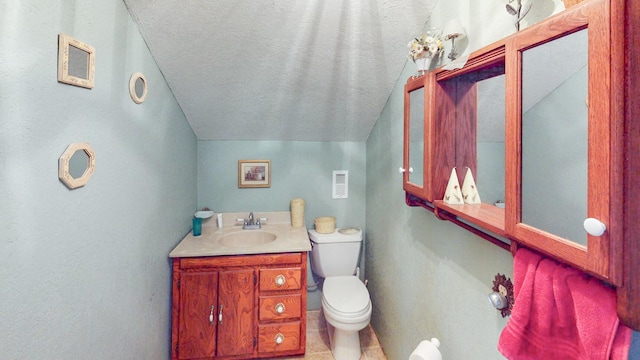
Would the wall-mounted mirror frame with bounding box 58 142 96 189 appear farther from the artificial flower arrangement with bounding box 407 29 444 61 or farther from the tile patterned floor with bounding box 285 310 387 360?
the tile patterned floor with bounding box 285 310 387 360

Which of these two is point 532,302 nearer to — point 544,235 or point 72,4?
point 544,235

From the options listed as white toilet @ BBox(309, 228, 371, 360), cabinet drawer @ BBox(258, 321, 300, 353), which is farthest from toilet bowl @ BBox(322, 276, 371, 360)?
cabinet drawer @ BBox(258, 321, 300, 353)

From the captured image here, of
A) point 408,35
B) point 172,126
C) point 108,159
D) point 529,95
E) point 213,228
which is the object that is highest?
point 408,35

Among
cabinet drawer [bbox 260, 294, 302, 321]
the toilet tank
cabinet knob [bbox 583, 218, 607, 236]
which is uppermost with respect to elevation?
cabinet knob [bbox 583, 218, 607, 236]

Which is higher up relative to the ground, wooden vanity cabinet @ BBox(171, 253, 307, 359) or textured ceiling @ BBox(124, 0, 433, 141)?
textured ceiling @ BBox(124, 0, 433, 141)

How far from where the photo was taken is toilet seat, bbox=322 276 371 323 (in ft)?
6.07

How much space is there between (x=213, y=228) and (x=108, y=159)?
4.33 feet

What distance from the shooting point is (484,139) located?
994 mm

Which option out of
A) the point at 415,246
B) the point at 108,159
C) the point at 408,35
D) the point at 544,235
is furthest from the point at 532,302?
the point at 108,159

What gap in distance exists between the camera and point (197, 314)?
1.91 m

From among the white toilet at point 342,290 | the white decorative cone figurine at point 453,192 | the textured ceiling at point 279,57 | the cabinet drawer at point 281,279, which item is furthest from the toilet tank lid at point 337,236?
the white decorative cone figurine at point 453,192

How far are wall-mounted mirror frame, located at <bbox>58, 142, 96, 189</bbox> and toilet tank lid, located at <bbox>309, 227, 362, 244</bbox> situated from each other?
1.58 meters

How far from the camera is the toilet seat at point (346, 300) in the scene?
6.07 feet

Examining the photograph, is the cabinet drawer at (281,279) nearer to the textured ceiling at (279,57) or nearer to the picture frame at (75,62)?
the textured ceiling at (279,57)
